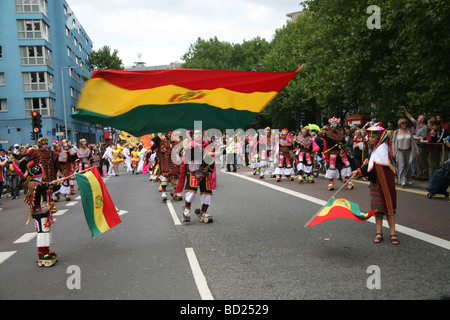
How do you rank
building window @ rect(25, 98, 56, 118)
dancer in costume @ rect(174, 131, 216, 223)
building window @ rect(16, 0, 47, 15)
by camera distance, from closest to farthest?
dancer in costume @ rect(174, 131, 216, 223) → building window @ rect(16, 0, 47, 15) → building window @ rect(25, 98, 56, 118)

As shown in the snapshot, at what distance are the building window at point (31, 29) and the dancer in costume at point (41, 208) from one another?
41510mm

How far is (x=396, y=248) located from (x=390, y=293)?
176 centimetres

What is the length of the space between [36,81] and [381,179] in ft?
143

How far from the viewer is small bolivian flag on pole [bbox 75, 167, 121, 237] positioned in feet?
19.1

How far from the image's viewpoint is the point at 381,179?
599cm

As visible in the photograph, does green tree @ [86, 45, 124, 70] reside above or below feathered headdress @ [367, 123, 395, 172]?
above

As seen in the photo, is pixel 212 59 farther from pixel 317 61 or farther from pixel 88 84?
pixel 88 84

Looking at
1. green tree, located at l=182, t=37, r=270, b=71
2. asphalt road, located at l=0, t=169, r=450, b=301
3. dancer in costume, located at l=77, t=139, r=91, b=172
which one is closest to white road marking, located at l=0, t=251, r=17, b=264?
asphalt road, located at l=0, t=169, r=450, b=301

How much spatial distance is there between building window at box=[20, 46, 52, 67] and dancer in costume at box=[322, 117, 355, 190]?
38831 mm

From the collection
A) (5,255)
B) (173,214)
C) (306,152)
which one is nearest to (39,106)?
(306,152)

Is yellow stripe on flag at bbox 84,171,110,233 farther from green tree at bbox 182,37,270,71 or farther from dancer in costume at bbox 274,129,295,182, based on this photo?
green tree at bbox 182,37,270,71

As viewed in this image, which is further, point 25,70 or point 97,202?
point 25,70

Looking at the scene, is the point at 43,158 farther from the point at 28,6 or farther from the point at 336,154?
the point at 28,6

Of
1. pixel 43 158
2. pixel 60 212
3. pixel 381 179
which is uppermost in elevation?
pixel 43 158
